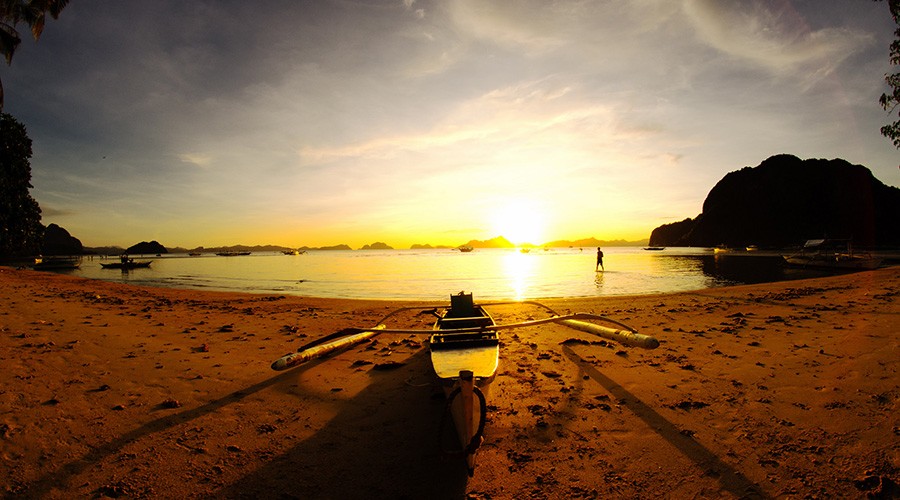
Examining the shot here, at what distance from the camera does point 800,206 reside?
140 metres

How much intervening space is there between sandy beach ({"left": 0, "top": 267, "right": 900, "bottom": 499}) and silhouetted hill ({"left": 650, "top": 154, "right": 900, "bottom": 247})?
161738 millimetres

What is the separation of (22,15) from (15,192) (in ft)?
109

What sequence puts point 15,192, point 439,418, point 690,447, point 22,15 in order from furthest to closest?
point 15,192
point 22,15
point 439,418
point 690,447

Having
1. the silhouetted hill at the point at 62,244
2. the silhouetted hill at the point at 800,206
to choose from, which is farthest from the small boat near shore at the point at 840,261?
the silhouetted hill at the point at 62,244

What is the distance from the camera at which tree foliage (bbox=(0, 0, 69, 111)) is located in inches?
886

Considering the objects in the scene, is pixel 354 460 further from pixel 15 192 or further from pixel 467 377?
pixel 15 192

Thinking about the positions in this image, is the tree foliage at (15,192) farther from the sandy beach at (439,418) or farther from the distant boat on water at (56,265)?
the sandy beach at (439,418)

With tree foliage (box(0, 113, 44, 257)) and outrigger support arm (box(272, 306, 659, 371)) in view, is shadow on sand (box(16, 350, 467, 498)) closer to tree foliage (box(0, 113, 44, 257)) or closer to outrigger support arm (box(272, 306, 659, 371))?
outrigger support arm (box(272, 306, 659, 371))

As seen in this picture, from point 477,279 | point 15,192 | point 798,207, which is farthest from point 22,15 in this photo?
point 798,207

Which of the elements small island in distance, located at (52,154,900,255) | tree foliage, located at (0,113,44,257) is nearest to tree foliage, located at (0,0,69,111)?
tree foliage, located at (0,113,44,257)

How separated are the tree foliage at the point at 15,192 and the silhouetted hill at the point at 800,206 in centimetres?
19322

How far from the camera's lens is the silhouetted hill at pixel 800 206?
12338 centimetres

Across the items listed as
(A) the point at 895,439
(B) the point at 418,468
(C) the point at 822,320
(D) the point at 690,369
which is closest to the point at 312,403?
(B) the point at 418,468

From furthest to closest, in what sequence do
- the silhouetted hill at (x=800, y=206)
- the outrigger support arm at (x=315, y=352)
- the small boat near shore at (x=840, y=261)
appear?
the silhouetted hill at (x=800, y=206)
the small boat near shore at (x=840, y=261)
the outrigger support arm at (x=315, y=352)
